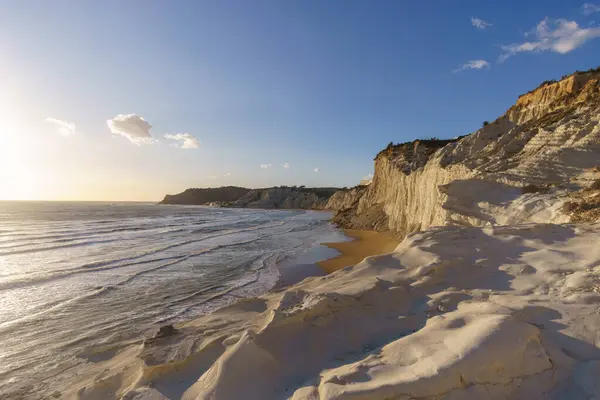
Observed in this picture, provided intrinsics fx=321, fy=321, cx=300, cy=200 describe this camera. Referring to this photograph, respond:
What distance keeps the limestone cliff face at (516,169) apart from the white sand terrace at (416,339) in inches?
128

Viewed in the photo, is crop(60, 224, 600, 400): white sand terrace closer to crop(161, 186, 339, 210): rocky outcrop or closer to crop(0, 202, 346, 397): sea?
crop(0, 202, 346, 397): sea

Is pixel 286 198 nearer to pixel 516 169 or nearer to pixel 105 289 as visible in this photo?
pixel 516 169

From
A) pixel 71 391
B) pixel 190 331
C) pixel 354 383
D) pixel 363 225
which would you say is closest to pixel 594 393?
pixel 354 383

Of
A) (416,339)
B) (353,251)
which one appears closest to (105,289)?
(416,339)

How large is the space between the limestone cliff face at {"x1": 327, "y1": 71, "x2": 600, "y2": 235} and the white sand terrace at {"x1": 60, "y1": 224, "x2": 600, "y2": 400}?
3252 millimetres

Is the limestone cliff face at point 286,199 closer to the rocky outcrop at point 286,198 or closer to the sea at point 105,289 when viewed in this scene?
the rocky outcrop at point 286,198

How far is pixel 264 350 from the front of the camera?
12.0 ft

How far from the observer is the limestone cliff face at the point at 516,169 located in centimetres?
914

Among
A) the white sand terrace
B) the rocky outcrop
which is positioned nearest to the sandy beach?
the white sand terrace

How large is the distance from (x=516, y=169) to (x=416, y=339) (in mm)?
10114

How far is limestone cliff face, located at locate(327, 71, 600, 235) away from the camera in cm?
914

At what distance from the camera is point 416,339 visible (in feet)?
11.1

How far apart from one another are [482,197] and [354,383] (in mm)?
9262

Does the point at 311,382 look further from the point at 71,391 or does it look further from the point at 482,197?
the point at 482,197
